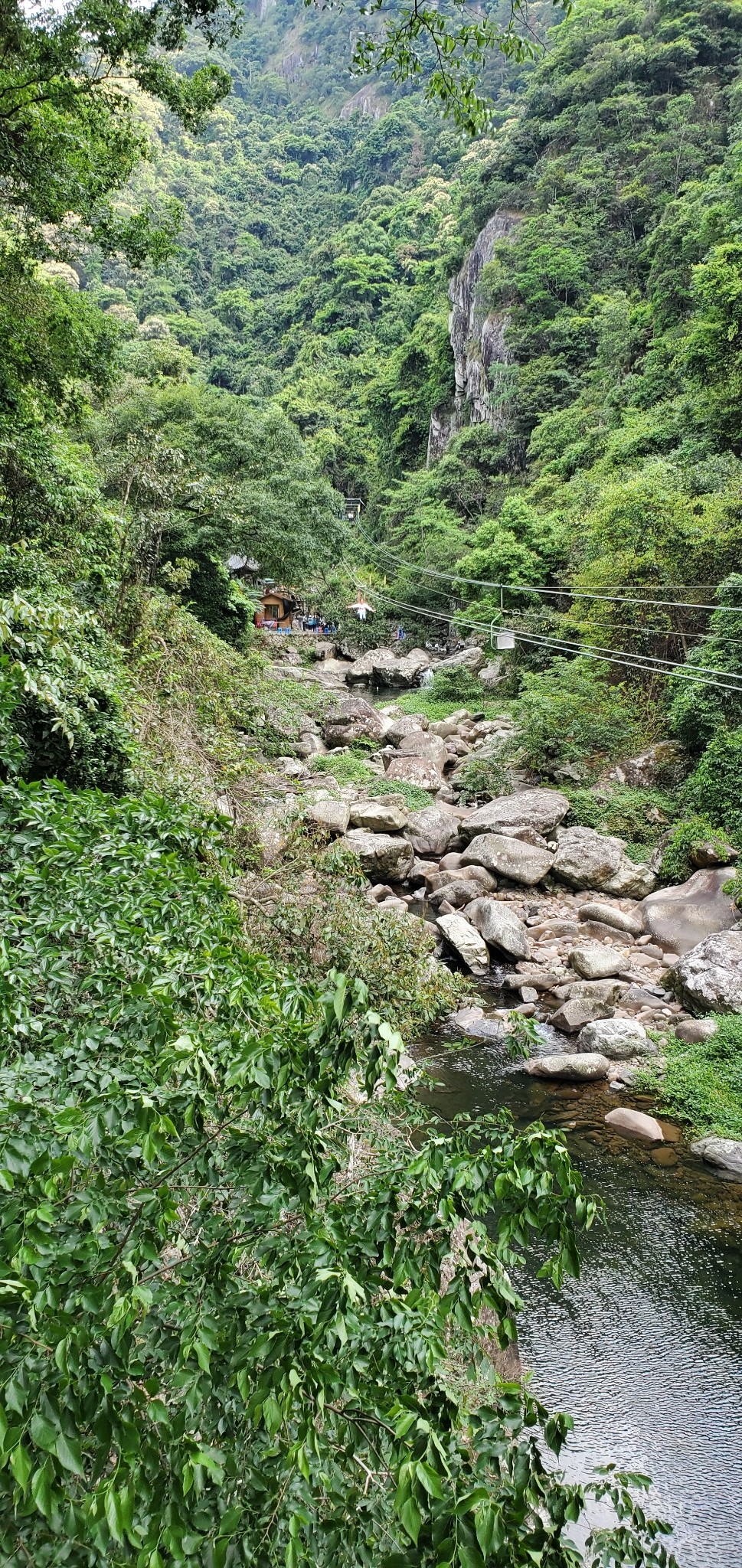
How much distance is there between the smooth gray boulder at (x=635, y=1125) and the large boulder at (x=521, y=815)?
6.95 m

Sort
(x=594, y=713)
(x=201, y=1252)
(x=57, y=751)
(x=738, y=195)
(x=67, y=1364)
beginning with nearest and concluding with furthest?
(x=67, y=1364), (x=201, y=1252), (x=57, y=751), (x=594, y=713), (x=738, y=195)

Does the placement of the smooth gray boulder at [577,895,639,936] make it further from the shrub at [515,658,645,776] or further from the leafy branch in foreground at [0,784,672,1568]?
the leafy branch in foreground at [0,784,672,1568]

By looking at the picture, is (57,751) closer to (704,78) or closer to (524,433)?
(524,433)

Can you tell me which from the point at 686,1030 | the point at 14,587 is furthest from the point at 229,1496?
the point at 686,1030

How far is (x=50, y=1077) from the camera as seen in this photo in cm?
235

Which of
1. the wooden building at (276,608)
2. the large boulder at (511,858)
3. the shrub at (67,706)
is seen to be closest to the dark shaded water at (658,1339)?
the shrub at (67,706)

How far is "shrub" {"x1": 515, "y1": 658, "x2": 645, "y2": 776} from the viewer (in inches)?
655

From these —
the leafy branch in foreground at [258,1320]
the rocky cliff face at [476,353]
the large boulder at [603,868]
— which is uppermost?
the rocky cliff face at [476,353]

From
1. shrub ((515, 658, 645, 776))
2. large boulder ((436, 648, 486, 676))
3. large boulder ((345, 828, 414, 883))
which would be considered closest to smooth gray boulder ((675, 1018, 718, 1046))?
large boulder ((345, 828, 414, 883))

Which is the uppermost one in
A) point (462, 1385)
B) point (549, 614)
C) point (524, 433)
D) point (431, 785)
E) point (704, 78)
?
point (704, 78)

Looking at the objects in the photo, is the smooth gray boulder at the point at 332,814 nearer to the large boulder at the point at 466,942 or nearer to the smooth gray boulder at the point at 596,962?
the large boulder at the point at 466,942

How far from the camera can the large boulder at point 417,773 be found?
17422mm

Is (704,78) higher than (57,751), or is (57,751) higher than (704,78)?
(704,78)

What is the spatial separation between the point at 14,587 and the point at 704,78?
39951 millimetres
